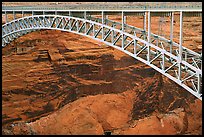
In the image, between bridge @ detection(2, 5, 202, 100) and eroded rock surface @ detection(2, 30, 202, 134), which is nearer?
bridge @ detection(2, 5, 202, 100)

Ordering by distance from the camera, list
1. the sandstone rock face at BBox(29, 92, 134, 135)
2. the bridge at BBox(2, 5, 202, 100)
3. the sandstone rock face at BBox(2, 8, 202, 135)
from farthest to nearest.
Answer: the sandstone rock face at BBox(2, 8, 202, 135)
the sandstone rock face at BBox(29, 92, 134, 135)
the bridge at BBox(2, 5, 202, 100)

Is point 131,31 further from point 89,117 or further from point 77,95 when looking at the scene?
point 77,95

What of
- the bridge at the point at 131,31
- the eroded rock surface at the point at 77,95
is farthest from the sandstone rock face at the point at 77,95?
the bridge at the point at 131,31

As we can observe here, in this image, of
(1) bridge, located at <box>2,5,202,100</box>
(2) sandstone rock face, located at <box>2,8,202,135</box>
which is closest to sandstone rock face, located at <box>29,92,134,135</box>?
(2) sandstone rock face, located at <box>2,8,202,135</box>

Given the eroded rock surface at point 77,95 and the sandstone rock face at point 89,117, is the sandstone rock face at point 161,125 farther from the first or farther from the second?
the sandstone rock face at point 89,117

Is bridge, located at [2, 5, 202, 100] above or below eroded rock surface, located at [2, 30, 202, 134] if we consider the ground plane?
above

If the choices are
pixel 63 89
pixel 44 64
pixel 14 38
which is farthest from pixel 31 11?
pixel 63 89

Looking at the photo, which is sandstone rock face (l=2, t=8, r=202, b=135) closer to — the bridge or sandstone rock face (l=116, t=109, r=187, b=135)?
sandstone rock face (l=116, t=109, r=187, b=135)

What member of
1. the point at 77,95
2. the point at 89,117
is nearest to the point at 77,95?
the point at 77,95

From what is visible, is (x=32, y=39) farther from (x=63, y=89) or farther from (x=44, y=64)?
(x=63, y=89)
